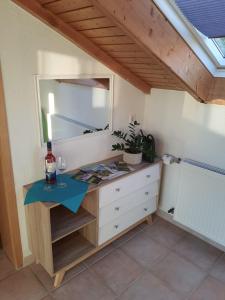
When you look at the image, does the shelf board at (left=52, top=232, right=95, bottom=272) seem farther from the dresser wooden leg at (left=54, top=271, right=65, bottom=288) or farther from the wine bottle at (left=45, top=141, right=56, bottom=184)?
the wine bottle at (left=45, top=141, right=56, bottom=184)

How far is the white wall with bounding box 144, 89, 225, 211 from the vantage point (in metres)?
2.08

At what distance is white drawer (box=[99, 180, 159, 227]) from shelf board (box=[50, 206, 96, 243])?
0.34 feet

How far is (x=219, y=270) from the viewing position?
6.71ft

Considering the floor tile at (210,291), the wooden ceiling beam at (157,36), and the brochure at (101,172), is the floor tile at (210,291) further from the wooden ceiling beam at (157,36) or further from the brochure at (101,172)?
the wooden ceiling beam at (157,36)

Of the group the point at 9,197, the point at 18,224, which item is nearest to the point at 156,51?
the point at 9,197

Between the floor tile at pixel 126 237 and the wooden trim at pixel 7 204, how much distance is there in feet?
2.72

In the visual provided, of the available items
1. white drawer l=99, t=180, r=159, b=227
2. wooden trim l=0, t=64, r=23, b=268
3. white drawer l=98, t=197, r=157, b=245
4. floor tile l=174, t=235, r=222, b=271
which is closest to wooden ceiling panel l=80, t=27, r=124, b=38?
wooden trim l=0, t=64, r=23, b=268

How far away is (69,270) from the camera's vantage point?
1.98 m

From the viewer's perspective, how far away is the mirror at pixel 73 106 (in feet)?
5.89

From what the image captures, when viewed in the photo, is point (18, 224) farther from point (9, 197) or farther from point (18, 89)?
point (18, 89)

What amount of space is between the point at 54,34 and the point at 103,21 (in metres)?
0.43

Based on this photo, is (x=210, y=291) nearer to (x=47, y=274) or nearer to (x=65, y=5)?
(x=47, y=274)

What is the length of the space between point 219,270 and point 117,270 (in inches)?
33.0

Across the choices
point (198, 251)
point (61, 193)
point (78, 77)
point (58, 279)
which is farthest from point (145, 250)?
point (78, 77)
